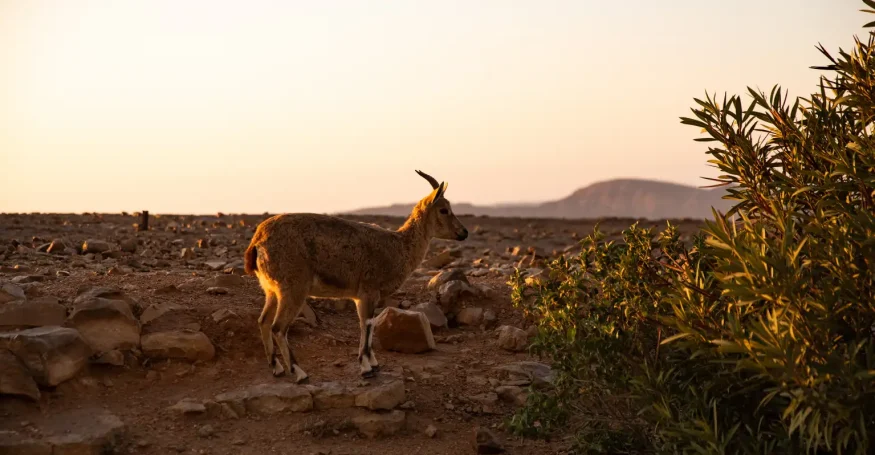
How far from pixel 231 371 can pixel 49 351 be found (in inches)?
84.9

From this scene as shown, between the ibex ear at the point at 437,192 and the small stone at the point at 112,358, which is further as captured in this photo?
the ibex ear at the point at 437,192

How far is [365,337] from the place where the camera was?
1038cm

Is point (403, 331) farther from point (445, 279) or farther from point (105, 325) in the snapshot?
point (105, 325)

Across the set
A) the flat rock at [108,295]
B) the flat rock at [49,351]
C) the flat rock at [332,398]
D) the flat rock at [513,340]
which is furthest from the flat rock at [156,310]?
the flat rock at [513,340]

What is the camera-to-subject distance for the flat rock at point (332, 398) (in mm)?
9758

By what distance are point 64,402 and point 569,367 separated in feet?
→ 19.2

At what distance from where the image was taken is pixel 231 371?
1037cm

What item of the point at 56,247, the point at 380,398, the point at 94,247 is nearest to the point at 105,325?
the point at 380,398

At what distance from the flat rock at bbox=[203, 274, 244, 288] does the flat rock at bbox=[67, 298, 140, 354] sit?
2.00 m

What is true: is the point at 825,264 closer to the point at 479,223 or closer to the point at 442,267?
the point at 442,267

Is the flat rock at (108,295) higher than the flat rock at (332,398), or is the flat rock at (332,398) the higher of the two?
the flat rock at (108,295)

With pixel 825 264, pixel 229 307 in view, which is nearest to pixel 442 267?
pixel 229 307

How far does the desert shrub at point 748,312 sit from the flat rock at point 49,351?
532 centimetres

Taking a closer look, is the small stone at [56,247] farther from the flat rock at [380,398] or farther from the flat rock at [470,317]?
the flat rock at [380,398]
